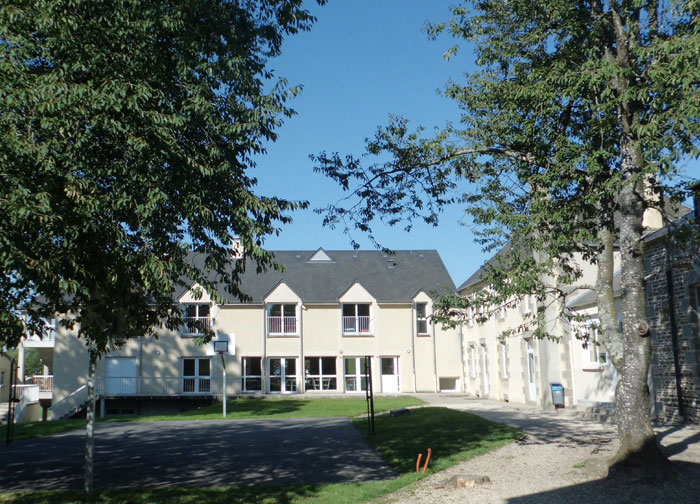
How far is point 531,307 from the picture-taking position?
87.2 ft

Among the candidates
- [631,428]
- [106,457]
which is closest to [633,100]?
[631,428]

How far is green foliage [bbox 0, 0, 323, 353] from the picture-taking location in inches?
302

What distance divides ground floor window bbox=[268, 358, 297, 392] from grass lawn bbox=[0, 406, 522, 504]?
20.2 metres

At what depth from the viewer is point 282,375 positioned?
3831 cm

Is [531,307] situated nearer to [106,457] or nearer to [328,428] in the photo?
[328,428]

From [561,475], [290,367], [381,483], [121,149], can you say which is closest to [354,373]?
[290,367]

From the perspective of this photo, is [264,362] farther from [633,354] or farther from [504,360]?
[633,354]

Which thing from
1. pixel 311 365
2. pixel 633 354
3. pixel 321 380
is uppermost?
pixel 633 354

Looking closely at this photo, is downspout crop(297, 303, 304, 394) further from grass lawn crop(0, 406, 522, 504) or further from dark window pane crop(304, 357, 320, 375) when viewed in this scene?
grass lawn crop(0, 406, 522, 504)

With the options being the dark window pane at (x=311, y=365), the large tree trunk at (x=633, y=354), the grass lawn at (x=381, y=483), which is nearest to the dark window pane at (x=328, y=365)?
the dark window pane at (x=311, y=365)

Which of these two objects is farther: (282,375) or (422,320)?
(422,320)

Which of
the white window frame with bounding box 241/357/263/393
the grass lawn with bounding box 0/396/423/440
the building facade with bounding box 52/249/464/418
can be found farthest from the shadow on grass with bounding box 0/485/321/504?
the white window frame with bounding box 241/357/263/393

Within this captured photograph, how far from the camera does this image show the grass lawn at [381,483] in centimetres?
945

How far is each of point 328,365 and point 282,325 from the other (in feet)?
12.1
